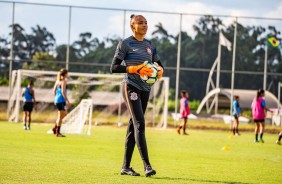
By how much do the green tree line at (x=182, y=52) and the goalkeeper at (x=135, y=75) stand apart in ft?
95.9

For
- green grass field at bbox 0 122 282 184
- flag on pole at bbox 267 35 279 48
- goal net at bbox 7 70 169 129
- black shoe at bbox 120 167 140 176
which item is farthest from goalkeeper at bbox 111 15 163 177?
flag on pole at bbox 267 35 279 48

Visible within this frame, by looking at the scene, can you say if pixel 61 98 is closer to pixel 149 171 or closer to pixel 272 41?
pixel 149 171

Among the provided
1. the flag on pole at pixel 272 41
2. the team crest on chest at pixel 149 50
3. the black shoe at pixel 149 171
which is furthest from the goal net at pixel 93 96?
the black shoe at pixel 149 171

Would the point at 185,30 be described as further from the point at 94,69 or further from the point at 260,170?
the point at 260,170

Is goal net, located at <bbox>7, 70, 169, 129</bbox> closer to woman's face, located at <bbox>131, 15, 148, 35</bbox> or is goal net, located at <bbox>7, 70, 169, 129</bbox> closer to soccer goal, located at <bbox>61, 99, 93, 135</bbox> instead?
soccer goal, located at <bbox>61, 99, 93, 135</bbox>

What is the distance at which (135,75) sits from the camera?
33.1 feet

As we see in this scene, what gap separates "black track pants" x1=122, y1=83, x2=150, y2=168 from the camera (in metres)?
9.92

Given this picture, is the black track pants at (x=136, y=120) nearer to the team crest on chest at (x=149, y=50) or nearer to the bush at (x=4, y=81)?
the team crest on chest at (x=149, y=50)

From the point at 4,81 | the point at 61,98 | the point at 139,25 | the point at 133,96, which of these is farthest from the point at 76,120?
the point at 139,25

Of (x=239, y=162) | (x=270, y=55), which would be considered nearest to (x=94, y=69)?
(x=270, y=55)

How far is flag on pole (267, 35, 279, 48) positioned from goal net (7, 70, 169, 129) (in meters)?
6.70

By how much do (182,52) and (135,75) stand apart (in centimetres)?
3096

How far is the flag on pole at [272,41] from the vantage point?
4088 cm

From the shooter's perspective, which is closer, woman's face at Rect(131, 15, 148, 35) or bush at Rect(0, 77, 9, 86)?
woman's face at Rect(131, 15, 148, 35)
